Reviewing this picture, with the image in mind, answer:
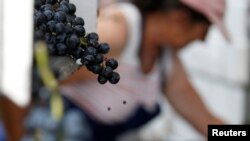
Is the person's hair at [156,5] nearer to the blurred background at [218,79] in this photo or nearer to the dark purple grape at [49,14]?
the blurred background at [218,79]

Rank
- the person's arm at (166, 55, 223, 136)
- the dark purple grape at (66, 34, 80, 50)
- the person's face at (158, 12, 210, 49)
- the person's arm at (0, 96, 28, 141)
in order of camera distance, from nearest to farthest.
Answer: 1. the dark purple grape at (66, 34, 80, 50)
2. the person's arm at (0, 96, 28, 141)
3. the person's face at (158, 12, 210, 49)
4. the person's arm at (166, 55, 223, 136)

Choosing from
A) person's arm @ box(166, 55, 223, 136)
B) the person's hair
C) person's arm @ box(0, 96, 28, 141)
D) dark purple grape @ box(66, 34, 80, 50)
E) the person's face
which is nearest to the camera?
dark purple grape @ box(66, 34, 80, 50)

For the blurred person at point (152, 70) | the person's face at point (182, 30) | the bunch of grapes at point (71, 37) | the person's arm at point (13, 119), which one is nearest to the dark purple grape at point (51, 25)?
the bunch of grapes at point (71, 37)

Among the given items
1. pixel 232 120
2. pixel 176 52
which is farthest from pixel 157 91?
pixel 232 120

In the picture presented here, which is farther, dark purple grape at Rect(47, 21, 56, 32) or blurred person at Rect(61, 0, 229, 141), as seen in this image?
blurred person at Rect(61, 0, 229, 141)

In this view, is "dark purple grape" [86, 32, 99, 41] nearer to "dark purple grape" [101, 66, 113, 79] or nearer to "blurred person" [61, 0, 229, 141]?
"dark purple grape" [101, 66, 113, 79]

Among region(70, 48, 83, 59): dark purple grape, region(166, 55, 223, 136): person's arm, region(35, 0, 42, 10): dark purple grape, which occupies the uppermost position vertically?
region(166, 55, 223, 136): person's arm

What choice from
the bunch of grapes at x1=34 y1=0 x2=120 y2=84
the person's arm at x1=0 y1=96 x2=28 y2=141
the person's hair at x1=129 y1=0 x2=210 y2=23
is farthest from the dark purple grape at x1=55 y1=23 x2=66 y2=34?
the person's hair at x1=129 y1=0 x2=210 y2=23
